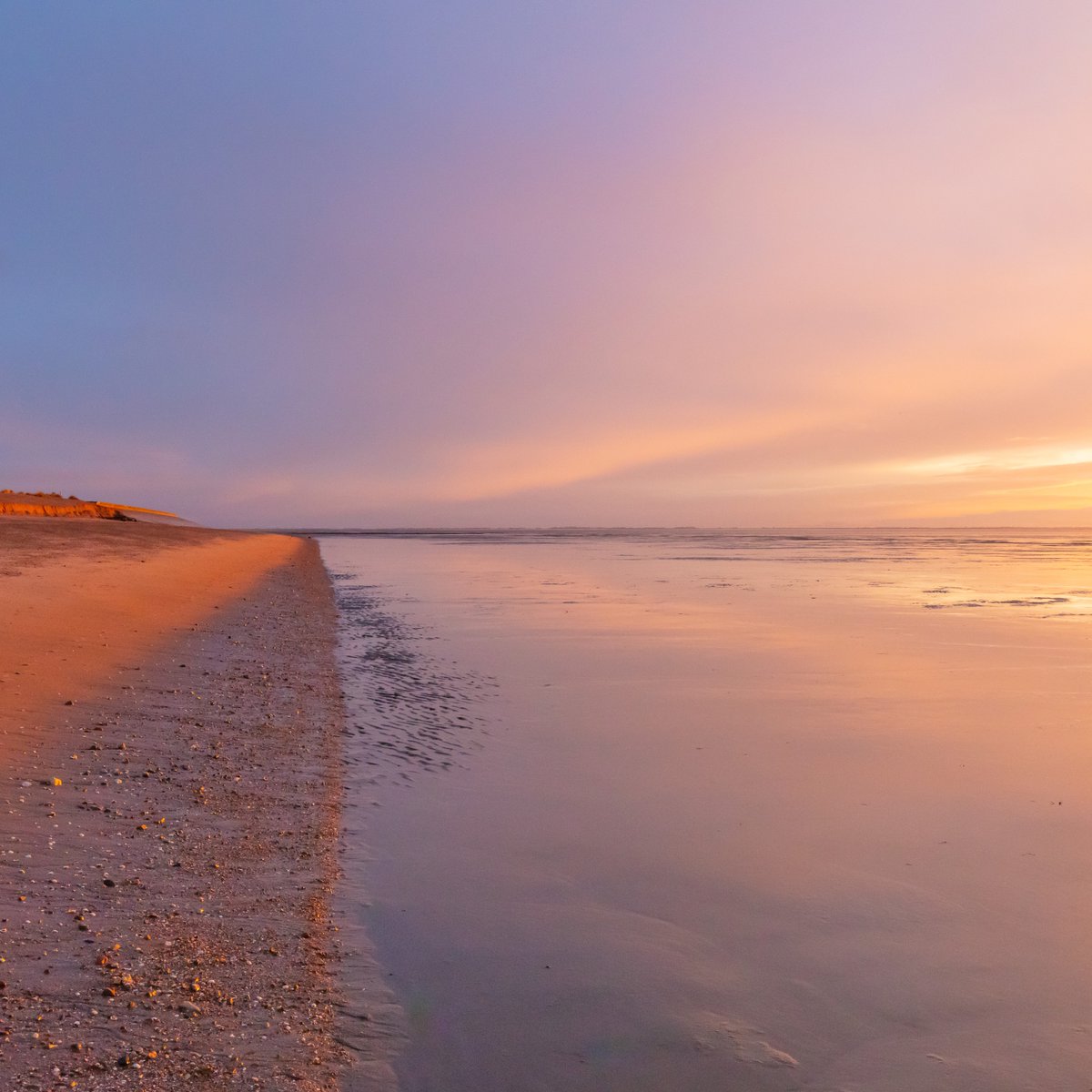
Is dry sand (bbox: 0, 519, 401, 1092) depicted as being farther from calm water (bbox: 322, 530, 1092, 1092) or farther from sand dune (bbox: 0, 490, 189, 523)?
sand dune (bbox: 0, 490, 189, 523)

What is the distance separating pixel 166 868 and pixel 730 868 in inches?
170

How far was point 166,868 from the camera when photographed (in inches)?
246

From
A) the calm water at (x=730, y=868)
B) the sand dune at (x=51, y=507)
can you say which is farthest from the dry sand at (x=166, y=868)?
the sand dune at (x=51, y=507)

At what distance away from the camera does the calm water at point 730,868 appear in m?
4.61

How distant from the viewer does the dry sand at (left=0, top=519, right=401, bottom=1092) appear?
4234 millimetres

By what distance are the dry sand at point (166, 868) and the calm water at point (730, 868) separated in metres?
0.54

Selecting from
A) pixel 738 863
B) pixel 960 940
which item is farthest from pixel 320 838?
pixel 960 940

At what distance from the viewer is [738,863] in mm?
6945

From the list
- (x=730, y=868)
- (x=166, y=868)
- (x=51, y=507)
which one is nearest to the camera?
(x=166, y=868)

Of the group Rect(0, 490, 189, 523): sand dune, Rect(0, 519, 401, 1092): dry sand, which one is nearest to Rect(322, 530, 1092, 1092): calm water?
Rect(0, 519, 401, 1092): dry sand

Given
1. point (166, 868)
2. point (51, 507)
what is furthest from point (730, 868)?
point (51, 507)

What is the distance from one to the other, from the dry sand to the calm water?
1.76 feet

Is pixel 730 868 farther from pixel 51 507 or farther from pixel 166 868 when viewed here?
pixel 51 507

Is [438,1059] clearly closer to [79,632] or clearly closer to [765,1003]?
[765,1003]
